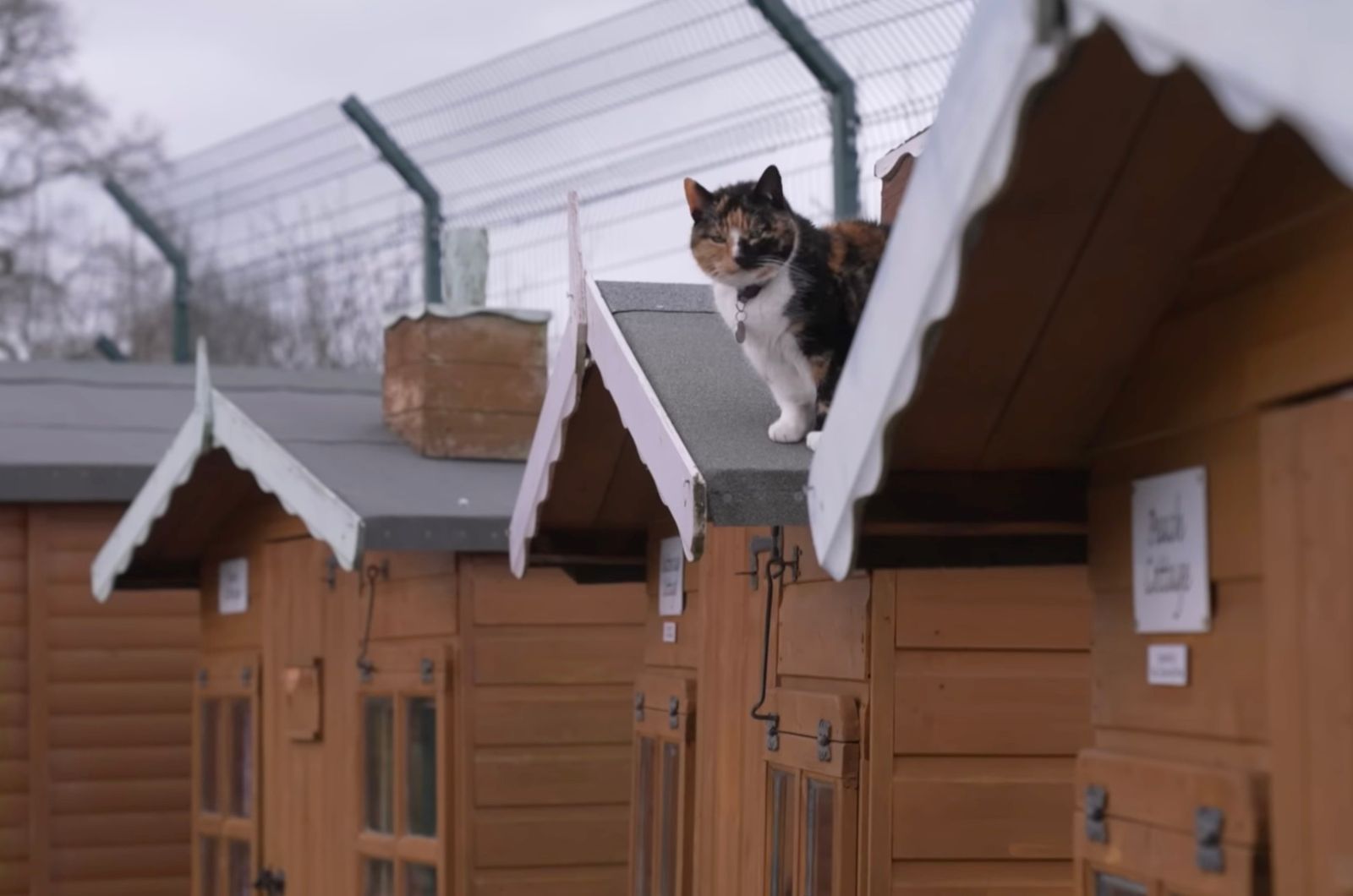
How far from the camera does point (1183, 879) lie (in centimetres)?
290

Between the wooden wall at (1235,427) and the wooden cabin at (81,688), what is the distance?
308 inches

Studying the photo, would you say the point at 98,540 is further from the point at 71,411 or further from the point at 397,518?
the point at 397,518

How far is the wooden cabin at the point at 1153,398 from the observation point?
254 centimetres

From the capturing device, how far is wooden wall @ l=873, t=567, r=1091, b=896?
438 cm

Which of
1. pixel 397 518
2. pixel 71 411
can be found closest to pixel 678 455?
pixel 397 518

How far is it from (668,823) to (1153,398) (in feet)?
9.70

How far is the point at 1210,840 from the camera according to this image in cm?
283

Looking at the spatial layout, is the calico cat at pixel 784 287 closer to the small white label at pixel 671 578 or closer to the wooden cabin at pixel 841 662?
the wooden cabin at pixel 841 662

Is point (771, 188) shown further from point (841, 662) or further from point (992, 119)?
point (992, 119)

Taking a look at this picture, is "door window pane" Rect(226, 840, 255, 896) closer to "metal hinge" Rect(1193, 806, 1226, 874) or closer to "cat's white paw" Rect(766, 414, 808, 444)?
"cat's white paw" Rect(766, 414, 808, 444)

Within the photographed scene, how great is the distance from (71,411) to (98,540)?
3.45 ft

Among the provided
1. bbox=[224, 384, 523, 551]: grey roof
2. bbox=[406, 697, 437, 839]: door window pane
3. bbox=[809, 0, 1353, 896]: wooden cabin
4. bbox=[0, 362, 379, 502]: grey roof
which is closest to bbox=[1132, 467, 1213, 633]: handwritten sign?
bbox=[809, 0, 1353, 896]: wooden cabin

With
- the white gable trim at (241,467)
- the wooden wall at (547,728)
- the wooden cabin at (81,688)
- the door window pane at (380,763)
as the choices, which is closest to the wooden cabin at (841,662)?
the white gable trim at (241,467)

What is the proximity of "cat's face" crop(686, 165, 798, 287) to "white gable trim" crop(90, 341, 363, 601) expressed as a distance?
2.53 metres
